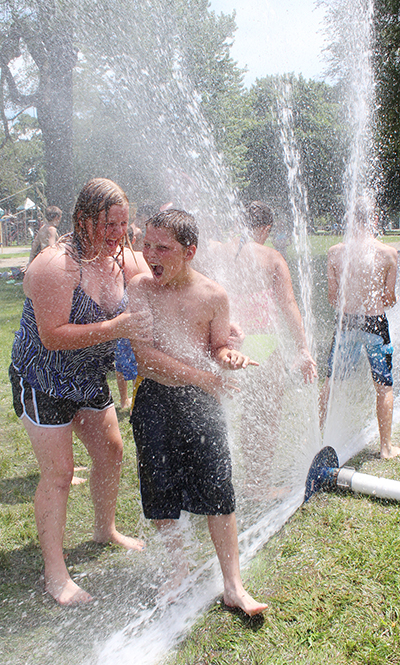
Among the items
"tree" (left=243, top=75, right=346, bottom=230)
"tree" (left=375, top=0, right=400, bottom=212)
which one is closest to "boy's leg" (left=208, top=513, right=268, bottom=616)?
"tree" (left=375, top=0, right=400, bottom=212)

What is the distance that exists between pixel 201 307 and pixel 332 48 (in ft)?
29.8

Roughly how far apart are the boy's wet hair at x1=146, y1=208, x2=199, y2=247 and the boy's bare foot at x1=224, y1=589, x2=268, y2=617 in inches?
55.5

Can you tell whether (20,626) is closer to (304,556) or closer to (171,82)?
(304,556)

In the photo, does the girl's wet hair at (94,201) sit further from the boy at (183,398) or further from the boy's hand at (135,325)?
the boy's hand at (135,325)

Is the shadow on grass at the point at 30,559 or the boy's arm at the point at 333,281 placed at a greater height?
the boy's arm at the point at 333,281

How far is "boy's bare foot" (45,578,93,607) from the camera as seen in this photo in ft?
7.68

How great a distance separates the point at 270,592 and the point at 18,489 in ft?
6.17

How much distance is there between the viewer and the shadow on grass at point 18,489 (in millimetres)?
3346

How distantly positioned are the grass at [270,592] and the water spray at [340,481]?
49 mm

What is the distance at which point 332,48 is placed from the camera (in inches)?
377

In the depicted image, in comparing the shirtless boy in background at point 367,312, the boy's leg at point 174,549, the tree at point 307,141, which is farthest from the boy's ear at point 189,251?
the tree at point 307,141

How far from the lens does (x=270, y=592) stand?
7.51 ft

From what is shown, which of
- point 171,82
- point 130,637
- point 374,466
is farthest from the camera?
point 171,82

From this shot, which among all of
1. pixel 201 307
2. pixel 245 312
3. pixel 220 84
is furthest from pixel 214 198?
pixel 201 307
